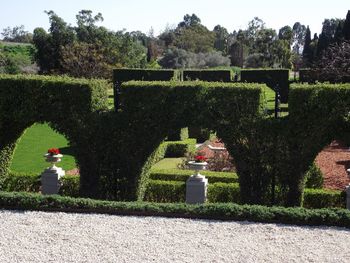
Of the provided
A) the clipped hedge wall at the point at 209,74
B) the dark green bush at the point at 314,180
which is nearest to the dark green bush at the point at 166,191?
the dark green bush at the point at 314,180

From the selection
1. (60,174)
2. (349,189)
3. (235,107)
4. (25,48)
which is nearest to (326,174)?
(349,189)

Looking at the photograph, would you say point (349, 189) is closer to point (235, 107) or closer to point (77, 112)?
point (235, 107)

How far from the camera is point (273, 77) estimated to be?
1373 inches

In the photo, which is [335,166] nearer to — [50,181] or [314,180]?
[314,180]

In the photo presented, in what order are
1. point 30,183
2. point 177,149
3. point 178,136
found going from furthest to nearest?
point 178,136, point 177,149, point 30,183

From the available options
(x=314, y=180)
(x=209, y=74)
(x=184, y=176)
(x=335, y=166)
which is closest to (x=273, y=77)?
(x=209, y=74)

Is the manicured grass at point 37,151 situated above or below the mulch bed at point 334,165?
below

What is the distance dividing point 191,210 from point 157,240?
1588 millimetres

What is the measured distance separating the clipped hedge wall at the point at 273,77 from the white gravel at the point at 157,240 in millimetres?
25499

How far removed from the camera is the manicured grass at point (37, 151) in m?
17.8

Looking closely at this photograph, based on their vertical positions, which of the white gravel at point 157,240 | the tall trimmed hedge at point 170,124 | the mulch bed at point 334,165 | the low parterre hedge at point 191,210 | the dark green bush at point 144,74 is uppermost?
the dark green bush at point 144,74

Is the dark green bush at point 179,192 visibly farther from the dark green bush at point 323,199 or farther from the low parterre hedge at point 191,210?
the low parterre hedge at point 191,210

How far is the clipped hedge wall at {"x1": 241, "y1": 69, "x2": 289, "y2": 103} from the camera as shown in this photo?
113ft

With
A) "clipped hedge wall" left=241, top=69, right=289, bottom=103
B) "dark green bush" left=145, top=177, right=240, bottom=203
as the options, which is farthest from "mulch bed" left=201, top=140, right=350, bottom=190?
"clipped hedge wall" left=241, top=69, right=289, bottom=103
